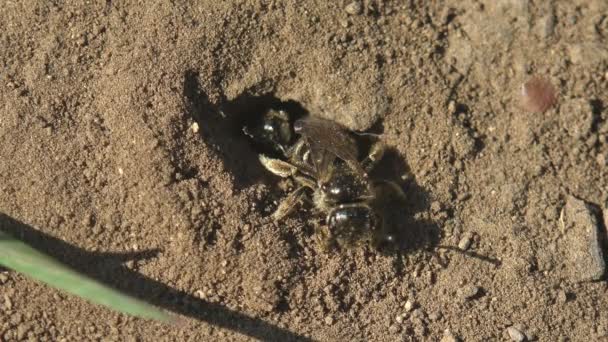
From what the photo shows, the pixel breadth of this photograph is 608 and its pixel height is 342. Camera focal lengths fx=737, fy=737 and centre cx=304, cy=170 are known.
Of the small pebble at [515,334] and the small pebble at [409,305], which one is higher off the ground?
the small pebble at [409,305]

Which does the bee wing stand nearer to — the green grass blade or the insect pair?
the insect pair

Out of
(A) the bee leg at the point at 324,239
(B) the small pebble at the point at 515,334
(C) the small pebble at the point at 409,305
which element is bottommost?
(B) the small pebble at the point at 515,334

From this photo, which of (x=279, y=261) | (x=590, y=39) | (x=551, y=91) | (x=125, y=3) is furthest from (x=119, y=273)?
(x=590, y=39)

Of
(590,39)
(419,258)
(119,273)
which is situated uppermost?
(590,39)

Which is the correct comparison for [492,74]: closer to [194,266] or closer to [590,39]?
[590,39]

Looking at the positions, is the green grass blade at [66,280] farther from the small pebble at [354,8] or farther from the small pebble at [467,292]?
the small pebble at [354,8]

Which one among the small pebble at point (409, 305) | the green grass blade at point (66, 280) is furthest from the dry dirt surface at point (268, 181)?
the green grass blade at point (66, 280)
